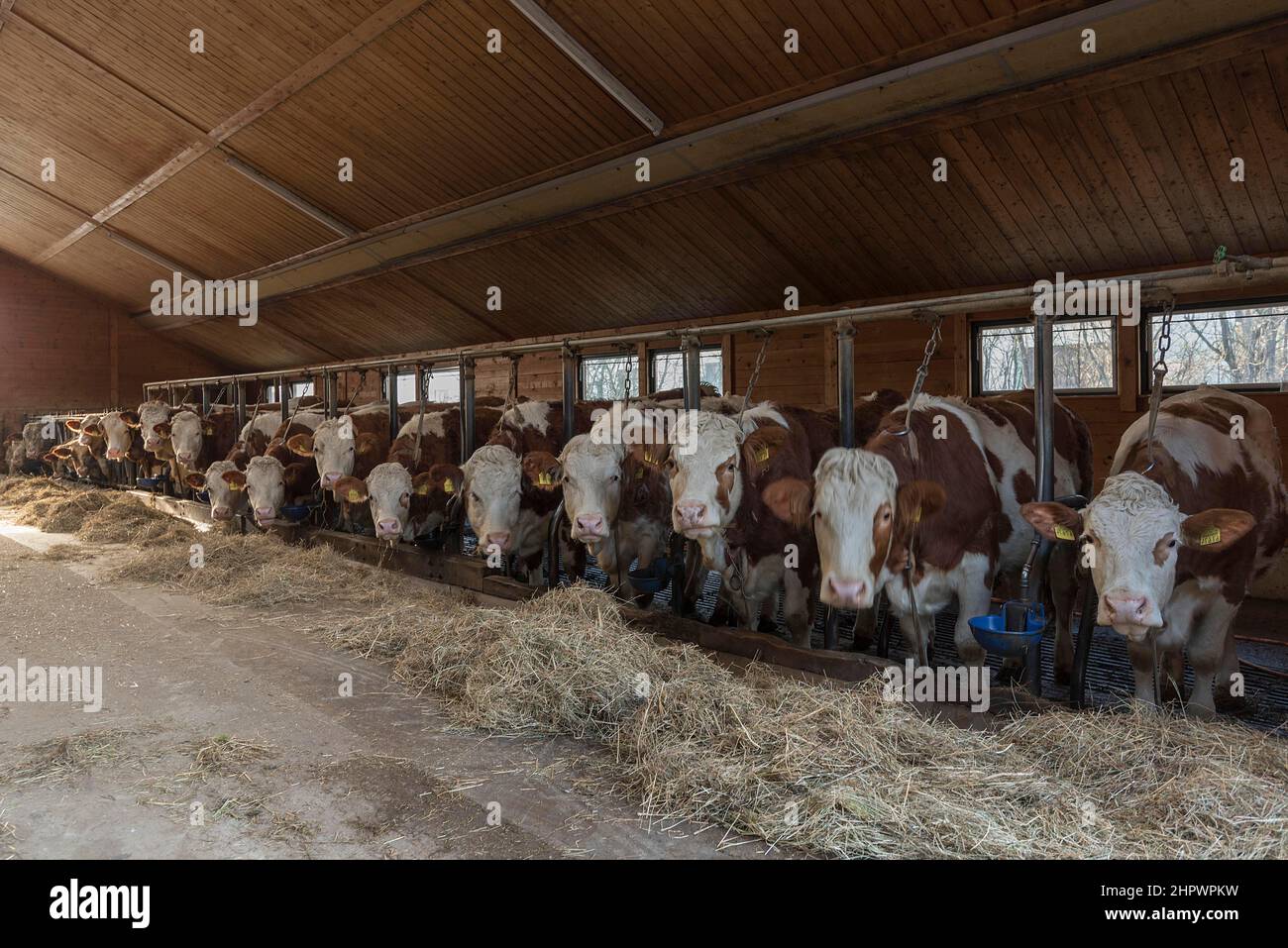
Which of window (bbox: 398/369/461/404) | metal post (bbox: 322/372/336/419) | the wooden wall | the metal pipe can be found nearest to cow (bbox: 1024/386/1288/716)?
the metal pipe

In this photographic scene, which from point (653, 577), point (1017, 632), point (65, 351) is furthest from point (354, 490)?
point (65, 351)

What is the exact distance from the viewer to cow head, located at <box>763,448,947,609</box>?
3641mm

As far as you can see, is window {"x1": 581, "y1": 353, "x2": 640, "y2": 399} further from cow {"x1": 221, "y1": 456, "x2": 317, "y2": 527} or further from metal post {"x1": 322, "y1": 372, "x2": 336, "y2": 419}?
cow {"x1": 221, "y1": 456, "x2": 317, "y2": 527}

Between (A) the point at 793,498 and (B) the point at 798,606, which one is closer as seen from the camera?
(A) the point at 793,498

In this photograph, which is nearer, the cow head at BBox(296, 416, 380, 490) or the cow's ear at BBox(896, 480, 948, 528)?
the cow's ear at BBox(896, 480, 948, 528)

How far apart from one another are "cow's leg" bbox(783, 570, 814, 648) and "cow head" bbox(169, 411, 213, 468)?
10000mm

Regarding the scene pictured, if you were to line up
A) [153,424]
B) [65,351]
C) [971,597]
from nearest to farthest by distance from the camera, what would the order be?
[971,597]
[153,424]
[65,351]

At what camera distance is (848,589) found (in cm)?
357

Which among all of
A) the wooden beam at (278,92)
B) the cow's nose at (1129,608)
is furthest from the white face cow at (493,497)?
the wooden beam at (278,92)

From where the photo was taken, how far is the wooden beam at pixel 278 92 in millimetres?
8117

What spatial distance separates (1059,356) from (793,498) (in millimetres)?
6425

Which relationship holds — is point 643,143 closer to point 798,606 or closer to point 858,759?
point 798,606

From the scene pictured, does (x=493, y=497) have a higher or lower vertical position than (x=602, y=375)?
lower
